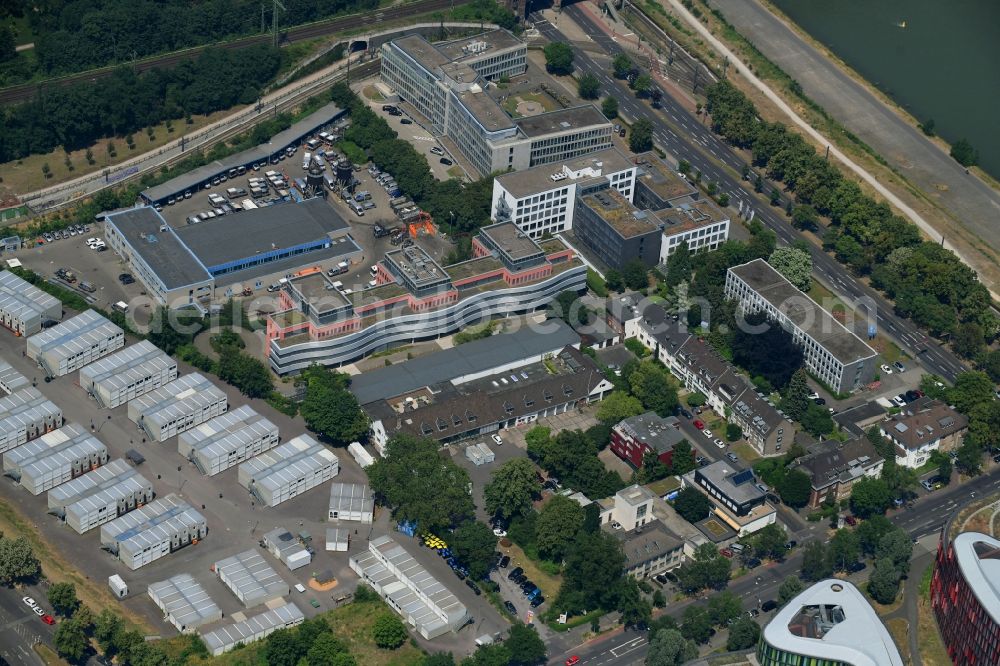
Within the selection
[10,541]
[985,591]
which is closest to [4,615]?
[10,541]

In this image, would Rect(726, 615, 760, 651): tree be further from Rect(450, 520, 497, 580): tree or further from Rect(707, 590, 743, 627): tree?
Rect(450, 520, 497, 580): tree

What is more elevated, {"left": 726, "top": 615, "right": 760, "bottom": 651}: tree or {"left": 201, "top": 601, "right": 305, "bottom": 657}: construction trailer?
{"left": 726, "top": 615, "right": 760, "bottom": 651}: tree

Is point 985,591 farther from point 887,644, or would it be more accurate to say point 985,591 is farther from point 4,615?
point 4,615

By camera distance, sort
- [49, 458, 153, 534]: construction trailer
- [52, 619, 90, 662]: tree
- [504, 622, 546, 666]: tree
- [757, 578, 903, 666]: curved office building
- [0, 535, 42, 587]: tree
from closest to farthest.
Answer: [757, 578, 903, 666]: curved office building
[52, 619, 90, 662]: tree
[504, 622, 546, 666]: tree
[0, 535, 42, 587]: tree
[49, 458, 153, 534]: construction trailer

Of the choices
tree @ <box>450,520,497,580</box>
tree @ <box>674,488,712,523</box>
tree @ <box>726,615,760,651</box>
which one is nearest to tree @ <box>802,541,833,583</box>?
tree @ <box>674,488,712,523</box>

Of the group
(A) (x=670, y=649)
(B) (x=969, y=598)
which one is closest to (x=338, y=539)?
(A) (x=670, y=649)

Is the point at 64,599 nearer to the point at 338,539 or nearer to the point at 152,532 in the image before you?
the point at 152,532

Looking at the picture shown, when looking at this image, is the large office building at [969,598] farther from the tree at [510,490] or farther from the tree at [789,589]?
the tree at [510,490]
